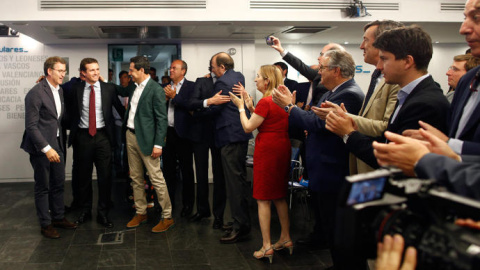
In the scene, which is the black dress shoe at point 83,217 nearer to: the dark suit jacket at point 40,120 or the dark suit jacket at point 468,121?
the dark suit jacket at point 40,120

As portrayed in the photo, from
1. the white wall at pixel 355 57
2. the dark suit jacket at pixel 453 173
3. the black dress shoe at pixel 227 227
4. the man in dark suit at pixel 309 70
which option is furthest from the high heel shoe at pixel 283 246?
the white wall at pixel 355 57

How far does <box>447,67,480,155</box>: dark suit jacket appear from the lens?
143 cm

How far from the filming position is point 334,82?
296 cm

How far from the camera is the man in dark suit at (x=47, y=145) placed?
162 inches

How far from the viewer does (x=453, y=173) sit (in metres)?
1.15

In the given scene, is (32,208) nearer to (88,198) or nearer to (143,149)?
(88,198)

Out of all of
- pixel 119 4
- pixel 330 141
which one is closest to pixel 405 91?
pixel 330 141

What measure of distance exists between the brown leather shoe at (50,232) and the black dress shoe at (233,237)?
1.65 m

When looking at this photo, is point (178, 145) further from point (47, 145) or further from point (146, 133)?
point (47, 145)

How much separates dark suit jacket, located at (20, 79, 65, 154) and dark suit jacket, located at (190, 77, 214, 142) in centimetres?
141

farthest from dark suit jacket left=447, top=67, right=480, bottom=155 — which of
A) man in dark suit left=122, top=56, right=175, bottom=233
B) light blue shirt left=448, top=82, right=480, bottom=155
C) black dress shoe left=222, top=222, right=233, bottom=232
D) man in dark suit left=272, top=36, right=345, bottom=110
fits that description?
man in dark suit left=122, top=56, right=175, bottom=233

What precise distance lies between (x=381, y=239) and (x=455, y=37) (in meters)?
7.42

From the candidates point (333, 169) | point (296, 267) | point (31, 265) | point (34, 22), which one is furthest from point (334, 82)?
point (34, 22)

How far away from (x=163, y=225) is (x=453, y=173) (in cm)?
368
